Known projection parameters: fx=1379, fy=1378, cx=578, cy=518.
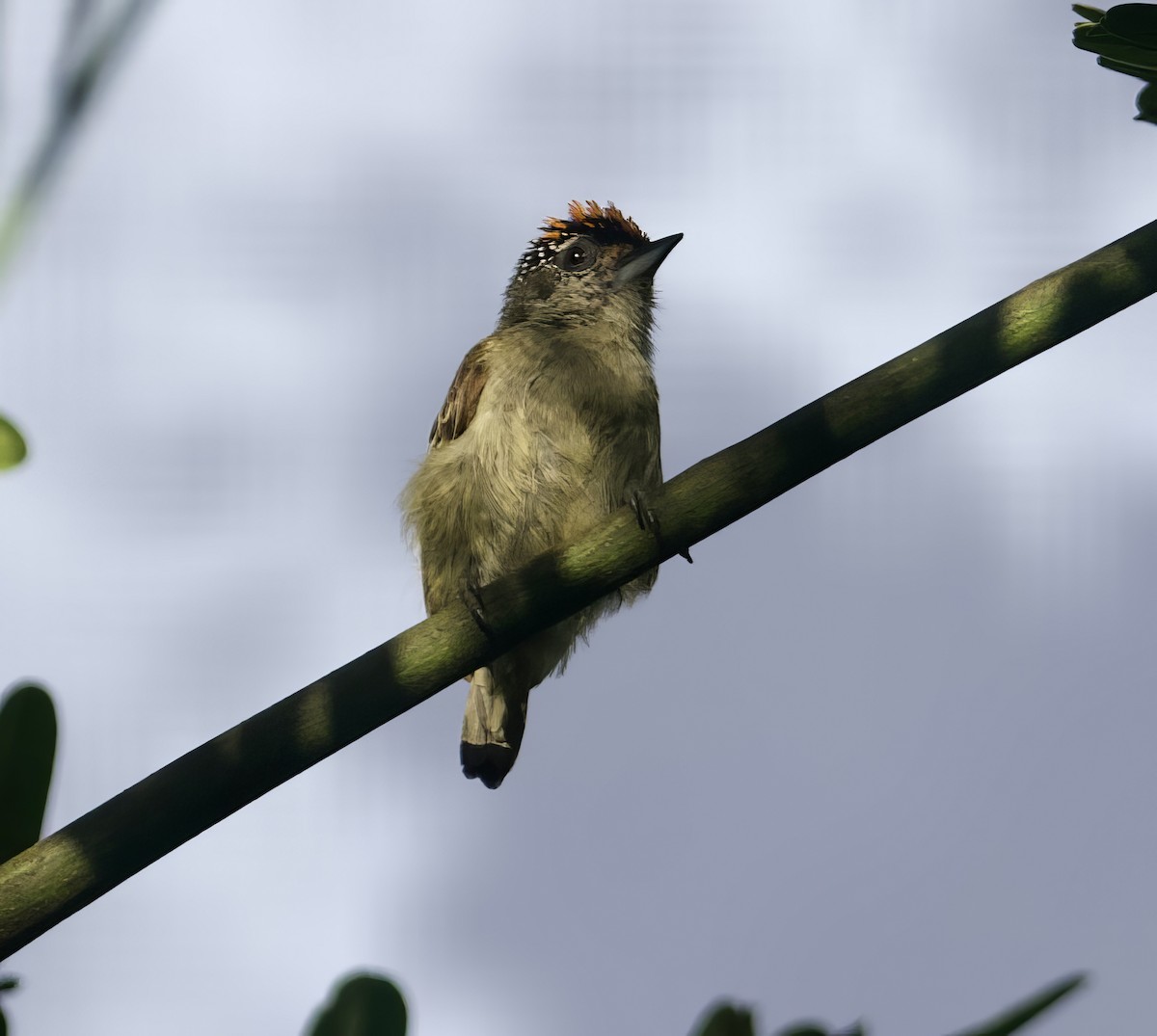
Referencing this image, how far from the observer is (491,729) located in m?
4.63

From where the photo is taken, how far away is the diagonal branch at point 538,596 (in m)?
1.63

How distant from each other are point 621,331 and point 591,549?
9.20 feet

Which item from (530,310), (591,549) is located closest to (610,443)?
(530,310)

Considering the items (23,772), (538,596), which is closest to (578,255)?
(538,596)

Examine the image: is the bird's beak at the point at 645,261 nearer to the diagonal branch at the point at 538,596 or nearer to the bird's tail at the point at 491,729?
the bird's tail at the point at 491,729

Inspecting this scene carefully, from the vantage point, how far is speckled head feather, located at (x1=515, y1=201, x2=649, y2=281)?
548cm

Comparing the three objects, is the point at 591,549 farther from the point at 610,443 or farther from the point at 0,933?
the point at 610,443

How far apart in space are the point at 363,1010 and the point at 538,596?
87 cm

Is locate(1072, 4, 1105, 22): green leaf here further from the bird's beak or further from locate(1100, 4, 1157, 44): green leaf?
the bird's beak

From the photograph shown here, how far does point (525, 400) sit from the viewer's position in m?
4.41

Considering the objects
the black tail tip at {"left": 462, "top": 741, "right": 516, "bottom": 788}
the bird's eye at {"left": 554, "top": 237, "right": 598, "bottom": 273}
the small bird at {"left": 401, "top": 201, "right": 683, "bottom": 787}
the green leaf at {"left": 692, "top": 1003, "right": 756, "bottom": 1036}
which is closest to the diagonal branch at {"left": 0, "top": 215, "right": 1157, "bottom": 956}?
the green leaf at {"left": 692, "top": 1003, "right": 756, "bottom": 1036}

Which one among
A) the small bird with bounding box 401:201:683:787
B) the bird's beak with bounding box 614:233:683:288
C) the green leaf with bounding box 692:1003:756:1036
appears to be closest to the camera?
the green leaf with bounding box 692:1003:756:1036

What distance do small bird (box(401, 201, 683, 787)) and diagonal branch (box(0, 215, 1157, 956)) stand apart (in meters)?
1.92

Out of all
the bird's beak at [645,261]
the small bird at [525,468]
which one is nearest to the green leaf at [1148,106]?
the small bird at [525,468]
